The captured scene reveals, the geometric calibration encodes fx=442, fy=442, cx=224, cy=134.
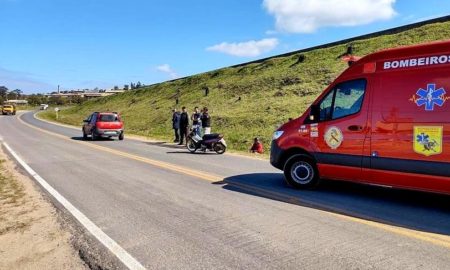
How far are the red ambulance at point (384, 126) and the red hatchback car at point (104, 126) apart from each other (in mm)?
17428

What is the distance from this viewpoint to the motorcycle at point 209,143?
16906 mm

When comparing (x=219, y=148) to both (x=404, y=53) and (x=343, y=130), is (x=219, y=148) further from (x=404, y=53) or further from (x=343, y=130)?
(x=404, y=53)

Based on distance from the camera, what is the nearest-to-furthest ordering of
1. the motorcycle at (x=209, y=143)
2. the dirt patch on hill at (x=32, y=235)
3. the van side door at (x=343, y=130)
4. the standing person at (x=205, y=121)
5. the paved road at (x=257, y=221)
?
the paved road at (x=257, y=221), the dirt patch on hill at (x=32, y=235), the van side door at (x=343, y=130), the motorcycle at (x=209, y=143), the standing person at (x=205, y=121)

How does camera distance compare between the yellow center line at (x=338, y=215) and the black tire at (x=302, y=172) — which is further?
the black tire at (x=302, y=172)

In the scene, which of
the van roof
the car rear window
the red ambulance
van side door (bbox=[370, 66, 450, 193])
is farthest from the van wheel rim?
the car rear window

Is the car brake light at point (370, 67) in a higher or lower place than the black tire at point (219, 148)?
higher

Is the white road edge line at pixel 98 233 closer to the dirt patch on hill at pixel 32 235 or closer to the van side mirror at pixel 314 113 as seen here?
the dirt patch on hill at pixel 32 235

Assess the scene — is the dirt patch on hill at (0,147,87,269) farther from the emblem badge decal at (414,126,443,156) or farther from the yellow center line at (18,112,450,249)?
the emblem badge decal at (414,126,443,156)

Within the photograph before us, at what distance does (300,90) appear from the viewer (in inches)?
1303

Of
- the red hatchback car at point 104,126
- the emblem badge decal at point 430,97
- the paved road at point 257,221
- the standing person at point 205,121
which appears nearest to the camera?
the paved road at point 257,221

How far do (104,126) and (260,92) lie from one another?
17.5 metres

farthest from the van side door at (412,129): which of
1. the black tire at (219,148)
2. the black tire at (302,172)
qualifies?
the black tire at (219,148)

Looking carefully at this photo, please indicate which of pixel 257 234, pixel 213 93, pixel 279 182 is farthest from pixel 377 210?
pixel 213 93

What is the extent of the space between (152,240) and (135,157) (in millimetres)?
9924
